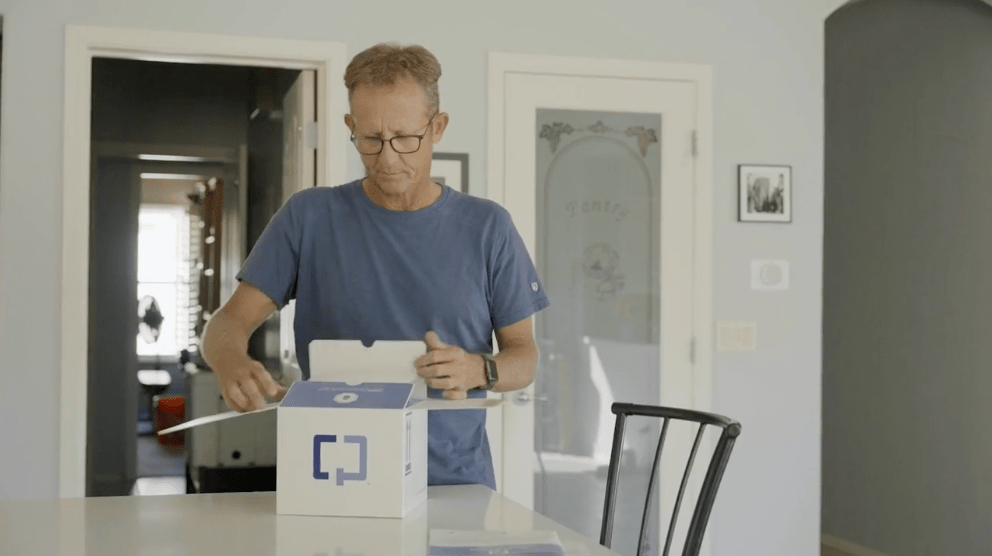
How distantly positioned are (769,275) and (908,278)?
111 cm

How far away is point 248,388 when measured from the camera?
1597 millimetres

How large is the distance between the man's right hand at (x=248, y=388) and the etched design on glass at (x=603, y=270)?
2.39 meters

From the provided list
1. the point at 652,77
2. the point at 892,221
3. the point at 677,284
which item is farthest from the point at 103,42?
the point at 892,221

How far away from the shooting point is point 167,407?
7816mm

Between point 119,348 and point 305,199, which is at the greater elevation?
point 305,199

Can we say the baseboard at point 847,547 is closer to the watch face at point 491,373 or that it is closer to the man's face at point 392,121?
the watch face at point 491,373

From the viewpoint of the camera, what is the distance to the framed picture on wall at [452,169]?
3.73 m

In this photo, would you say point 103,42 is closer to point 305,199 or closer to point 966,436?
point 305,199

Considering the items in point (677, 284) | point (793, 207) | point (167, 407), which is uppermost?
point (793, 207)

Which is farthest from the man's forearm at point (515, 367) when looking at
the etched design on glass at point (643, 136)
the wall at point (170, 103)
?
the wall at point (170, 103)

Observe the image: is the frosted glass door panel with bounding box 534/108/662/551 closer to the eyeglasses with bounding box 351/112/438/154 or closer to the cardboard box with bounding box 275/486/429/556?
the eyeglasses with bounding box 351/112/438/154

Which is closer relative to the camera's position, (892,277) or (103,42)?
(103,42)

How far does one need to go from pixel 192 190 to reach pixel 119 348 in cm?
276

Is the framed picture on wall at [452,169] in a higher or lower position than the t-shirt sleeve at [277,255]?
higher
